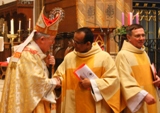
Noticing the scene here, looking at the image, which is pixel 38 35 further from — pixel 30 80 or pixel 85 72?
pixel 85 72

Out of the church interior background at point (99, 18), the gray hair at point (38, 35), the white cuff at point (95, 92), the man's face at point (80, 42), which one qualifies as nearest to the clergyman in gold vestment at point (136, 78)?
the white cuff at point (95, 92)

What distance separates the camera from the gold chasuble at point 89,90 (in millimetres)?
3906

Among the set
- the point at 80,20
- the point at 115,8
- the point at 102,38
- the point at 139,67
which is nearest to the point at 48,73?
the point at 139,67

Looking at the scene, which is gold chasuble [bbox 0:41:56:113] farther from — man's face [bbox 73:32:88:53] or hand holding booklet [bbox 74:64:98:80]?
man's face [bbox 73:32:88:53]

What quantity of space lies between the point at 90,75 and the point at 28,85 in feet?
2.02

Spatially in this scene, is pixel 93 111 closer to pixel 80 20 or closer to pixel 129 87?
pixel 129 87

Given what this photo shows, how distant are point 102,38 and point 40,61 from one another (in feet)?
7.86

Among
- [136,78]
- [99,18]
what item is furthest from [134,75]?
[99,18]

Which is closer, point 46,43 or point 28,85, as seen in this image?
point 28,85

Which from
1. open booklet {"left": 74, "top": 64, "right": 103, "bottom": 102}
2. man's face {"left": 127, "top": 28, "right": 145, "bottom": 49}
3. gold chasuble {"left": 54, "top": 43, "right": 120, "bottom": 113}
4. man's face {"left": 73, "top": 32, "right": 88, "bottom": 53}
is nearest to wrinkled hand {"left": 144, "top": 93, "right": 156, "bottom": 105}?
gold chasuble {"left": 54, "top": 43, "right": 120, "bottom": 113}

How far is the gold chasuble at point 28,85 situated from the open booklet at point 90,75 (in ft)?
0.96

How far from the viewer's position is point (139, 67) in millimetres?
4152

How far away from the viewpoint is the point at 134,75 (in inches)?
162

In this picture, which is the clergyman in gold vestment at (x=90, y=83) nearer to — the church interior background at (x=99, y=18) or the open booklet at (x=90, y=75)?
the open booklet at (x=90, y=75)
